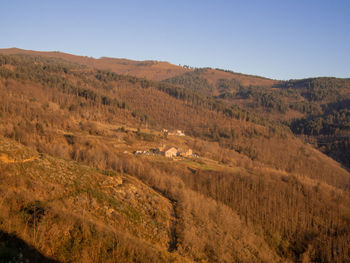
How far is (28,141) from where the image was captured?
28.6 m

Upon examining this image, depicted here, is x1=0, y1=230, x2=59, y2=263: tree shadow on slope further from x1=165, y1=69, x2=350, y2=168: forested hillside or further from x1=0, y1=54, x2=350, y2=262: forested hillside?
x1=165, y1=69, x2=350, y2=168: forested hillside

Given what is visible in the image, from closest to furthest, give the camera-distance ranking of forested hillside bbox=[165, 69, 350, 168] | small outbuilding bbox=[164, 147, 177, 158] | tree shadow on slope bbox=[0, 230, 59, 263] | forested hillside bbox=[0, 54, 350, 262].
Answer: tree shadow on slope bbox=[0, 230, 59, 263] < forested hillside bbox=[0, 54, 350, 262] < small outbuilding bbox=[164, 147, 177, 158] < forested hillside bbox=[165, 69, 350, 168]

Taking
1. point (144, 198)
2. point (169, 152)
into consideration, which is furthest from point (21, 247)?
point (169, 152)

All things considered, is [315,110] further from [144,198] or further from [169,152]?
[144,198]

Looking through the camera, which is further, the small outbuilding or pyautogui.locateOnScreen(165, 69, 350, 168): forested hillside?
pyautogui.locateOnScreen(165, 69, 350, 168): forested hillside

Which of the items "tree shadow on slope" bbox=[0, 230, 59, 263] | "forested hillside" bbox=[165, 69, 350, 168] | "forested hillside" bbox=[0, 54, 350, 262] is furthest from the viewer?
"forested hillside" bbox=[165, 69, 350, 168]

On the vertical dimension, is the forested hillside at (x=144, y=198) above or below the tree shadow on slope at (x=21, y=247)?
below

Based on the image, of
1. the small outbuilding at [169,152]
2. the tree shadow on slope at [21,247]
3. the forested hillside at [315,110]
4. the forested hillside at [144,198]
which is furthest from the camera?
the forested hillside at [315,110]

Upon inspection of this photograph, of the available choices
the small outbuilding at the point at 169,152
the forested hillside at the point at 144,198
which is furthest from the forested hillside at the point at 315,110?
the small outbuilding at the point at 169,152

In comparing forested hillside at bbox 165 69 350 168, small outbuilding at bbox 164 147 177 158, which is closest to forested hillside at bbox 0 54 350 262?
small outbuilding at bbox 164 147 177 158

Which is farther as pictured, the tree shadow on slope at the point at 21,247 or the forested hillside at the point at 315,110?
the forested hillside at the point at 315,110

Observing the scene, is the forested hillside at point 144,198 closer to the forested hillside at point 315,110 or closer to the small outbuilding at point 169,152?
the small outbuilding at point 169,152

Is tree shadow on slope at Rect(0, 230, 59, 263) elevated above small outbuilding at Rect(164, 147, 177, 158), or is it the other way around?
tree shadow on slope at Rect(0, 230, 59, 263)

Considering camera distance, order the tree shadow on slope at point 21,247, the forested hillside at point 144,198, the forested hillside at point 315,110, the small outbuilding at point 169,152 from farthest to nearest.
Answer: the forested hillside at point 315,110 < the small outbuilding at point 169,152 < the forested hillside at point 144,198 < the tree shadow on slope at point 21,247
